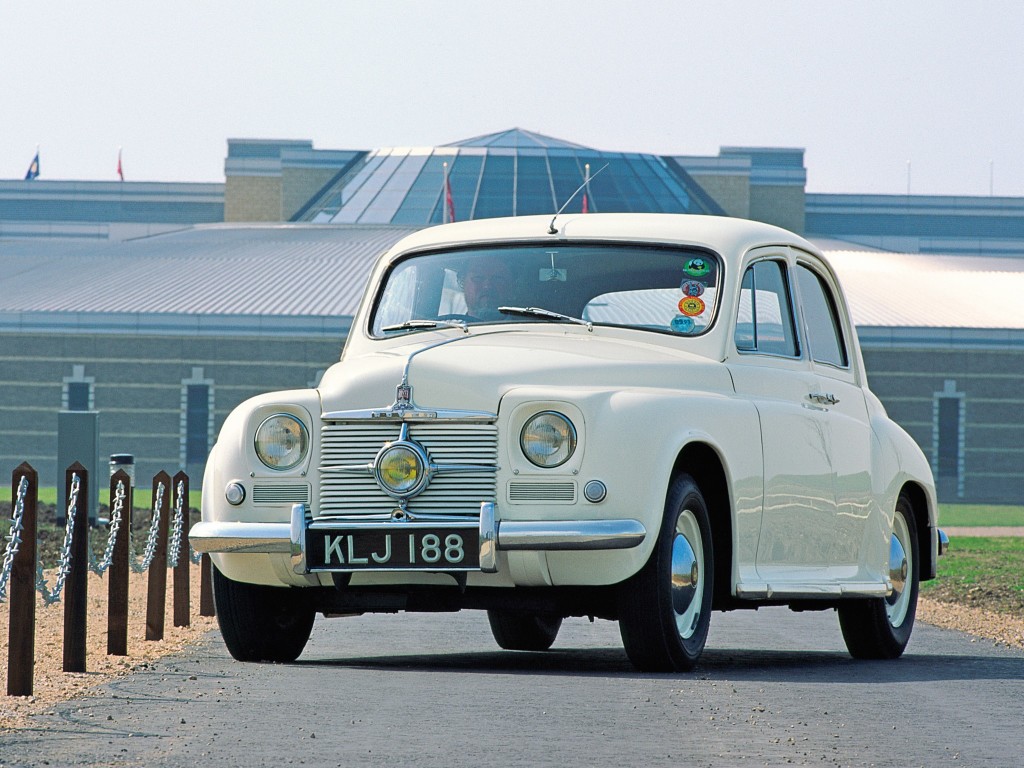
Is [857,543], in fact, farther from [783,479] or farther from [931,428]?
[931,428]

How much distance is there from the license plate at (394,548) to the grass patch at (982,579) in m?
7.83

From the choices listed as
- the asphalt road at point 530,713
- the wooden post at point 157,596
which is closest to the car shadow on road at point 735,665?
the asphalt road at point 530,713

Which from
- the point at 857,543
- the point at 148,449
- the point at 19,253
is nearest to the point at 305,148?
the point at 19,253

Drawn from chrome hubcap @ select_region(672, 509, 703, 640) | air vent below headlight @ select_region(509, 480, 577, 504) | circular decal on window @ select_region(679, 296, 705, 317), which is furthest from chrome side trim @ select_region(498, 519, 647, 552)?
circular decal on window @ select_region(679, 296, 705, 317)

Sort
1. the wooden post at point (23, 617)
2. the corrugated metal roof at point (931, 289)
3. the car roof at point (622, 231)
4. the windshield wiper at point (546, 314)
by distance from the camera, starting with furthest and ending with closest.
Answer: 1. the corrugated metal roof at point (931, 289)
2. the car roof at point (622, 231)
3. the windshield wiper at point (546, 314)
4. the wooden post at point (23, 617)

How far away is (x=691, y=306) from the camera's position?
899cm

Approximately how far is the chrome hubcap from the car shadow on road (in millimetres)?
242

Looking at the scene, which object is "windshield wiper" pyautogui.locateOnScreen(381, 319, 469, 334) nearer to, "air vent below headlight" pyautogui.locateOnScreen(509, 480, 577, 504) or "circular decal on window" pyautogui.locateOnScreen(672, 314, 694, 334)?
"circular decal on window" pyautogui.locateOnScreen(672, 314, 694, 334)

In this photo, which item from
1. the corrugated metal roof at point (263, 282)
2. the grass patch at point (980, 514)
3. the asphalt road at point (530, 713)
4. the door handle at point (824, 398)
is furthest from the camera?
the corrugated metal roof at point (263, 282)

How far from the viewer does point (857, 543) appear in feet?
32.0

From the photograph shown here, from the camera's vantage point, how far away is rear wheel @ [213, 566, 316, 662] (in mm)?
8383

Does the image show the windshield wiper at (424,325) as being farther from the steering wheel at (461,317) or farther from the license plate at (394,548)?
the license plate at (394,548)

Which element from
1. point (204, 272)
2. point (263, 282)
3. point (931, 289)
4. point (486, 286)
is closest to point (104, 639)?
point (486, 286)

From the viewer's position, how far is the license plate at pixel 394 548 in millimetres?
7660
